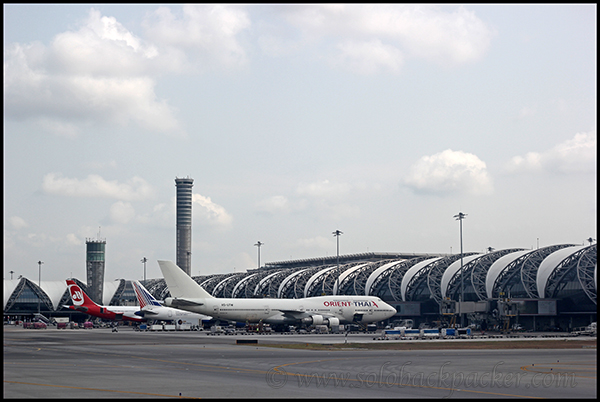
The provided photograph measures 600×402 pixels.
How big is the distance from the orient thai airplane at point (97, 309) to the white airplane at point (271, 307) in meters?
29.3

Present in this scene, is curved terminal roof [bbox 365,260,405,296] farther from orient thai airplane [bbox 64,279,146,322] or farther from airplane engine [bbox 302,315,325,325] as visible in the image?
orient thai airplane [bbox 64,279,146,322]

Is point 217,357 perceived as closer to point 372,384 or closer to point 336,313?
point 372,384

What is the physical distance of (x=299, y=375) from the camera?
29438mm

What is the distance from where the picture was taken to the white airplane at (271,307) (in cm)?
8712

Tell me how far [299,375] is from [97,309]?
297 ft

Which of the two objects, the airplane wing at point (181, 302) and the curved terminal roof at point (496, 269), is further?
the curved terminal roof at point (496, 269)

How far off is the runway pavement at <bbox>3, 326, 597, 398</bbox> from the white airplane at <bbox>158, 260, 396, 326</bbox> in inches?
1728

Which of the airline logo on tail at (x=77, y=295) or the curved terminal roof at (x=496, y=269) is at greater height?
the curved terminal roof at (x=496, y=269)

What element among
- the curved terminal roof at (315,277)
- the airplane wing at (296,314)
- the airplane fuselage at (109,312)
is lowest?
the airplane fuselage at (109,312)

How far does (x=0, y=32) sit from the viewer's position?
51.3 feet

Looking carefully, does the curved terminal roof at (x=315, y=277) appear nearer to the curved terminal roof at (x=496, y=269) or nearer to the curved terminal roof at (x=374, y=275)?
the curved terminal roof at (x=374, y=275)

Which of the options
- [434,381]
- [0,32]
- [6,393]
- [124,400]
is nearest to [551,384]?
[434,381]

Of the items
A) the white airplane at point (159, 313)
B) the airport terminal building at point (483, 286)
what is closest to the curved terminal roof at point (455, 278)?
the airport terminal building at point (483, 286)

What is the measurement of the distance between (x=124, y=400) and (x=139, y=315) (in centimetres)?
9371
